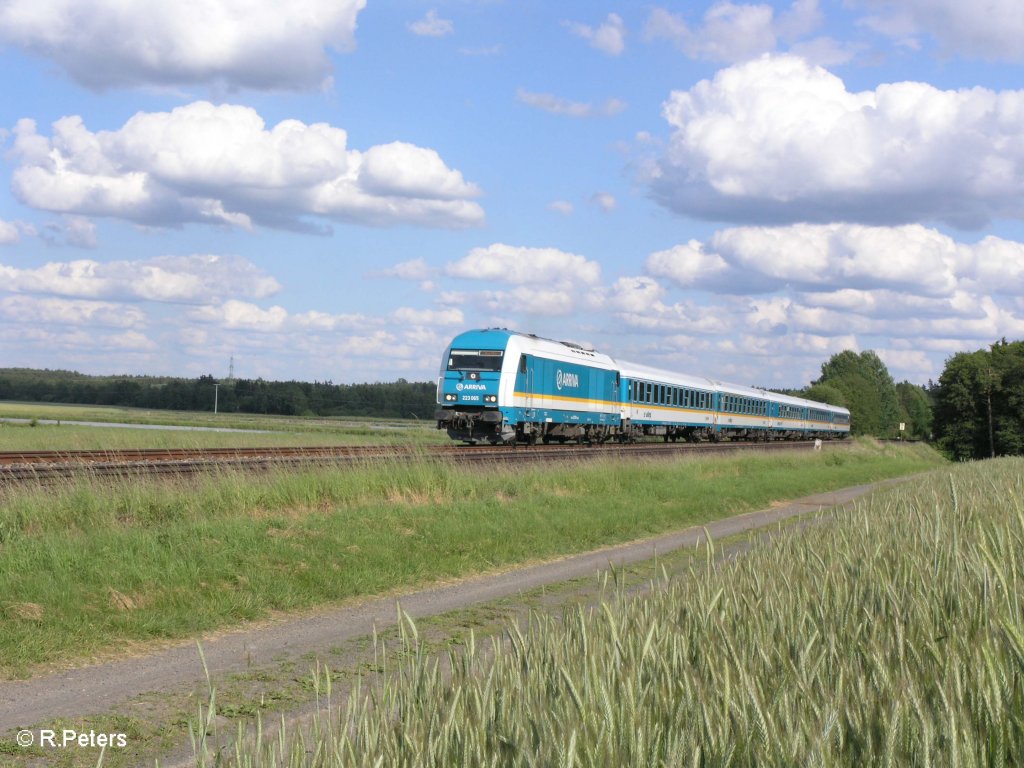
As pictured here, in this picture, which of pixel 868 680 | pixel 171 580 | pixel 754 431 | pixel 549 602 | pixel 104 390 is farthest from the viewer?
pixel 104 390

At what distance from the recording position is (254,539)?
41.5 feet

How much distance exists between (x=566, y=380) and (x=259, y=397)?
74.0m

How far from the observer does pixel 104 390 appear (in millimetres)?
117750

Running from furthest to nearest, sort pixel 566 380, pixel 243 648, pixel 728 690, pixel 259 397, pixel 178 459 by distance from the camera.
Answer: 1. pixel 259 397
2. pixel 566 380
3. pixel 178 459
4. pixel 243 648
5. pixel 728 690

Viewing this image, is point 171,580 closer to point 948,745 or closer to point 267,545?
point 267,545

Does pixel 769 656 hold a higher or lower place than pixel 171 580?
higher

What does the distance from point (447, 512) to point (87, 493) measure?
5.71m

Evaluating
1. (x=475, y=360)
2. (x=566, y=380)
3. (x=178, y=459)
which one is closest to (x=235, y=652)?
(x=178, y=459)

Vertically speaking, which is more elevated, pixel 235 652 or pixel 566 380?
pixel 566 380

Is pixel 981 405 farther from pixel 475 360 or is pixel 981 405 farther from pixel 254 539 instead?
pixel 254 539

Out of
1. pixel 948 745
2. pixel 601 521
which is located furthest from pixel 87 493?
pixel 948 745

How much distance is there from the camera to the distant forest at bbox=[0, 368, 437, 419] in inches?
4136

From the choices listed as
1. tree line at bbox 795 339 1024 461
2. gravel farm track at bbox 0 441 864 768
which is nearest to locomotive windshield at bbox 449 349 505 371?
gravel farm track at bbox 0 441 864 768

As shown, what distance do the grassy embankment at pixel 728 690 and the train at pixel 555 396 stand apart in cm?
2908
